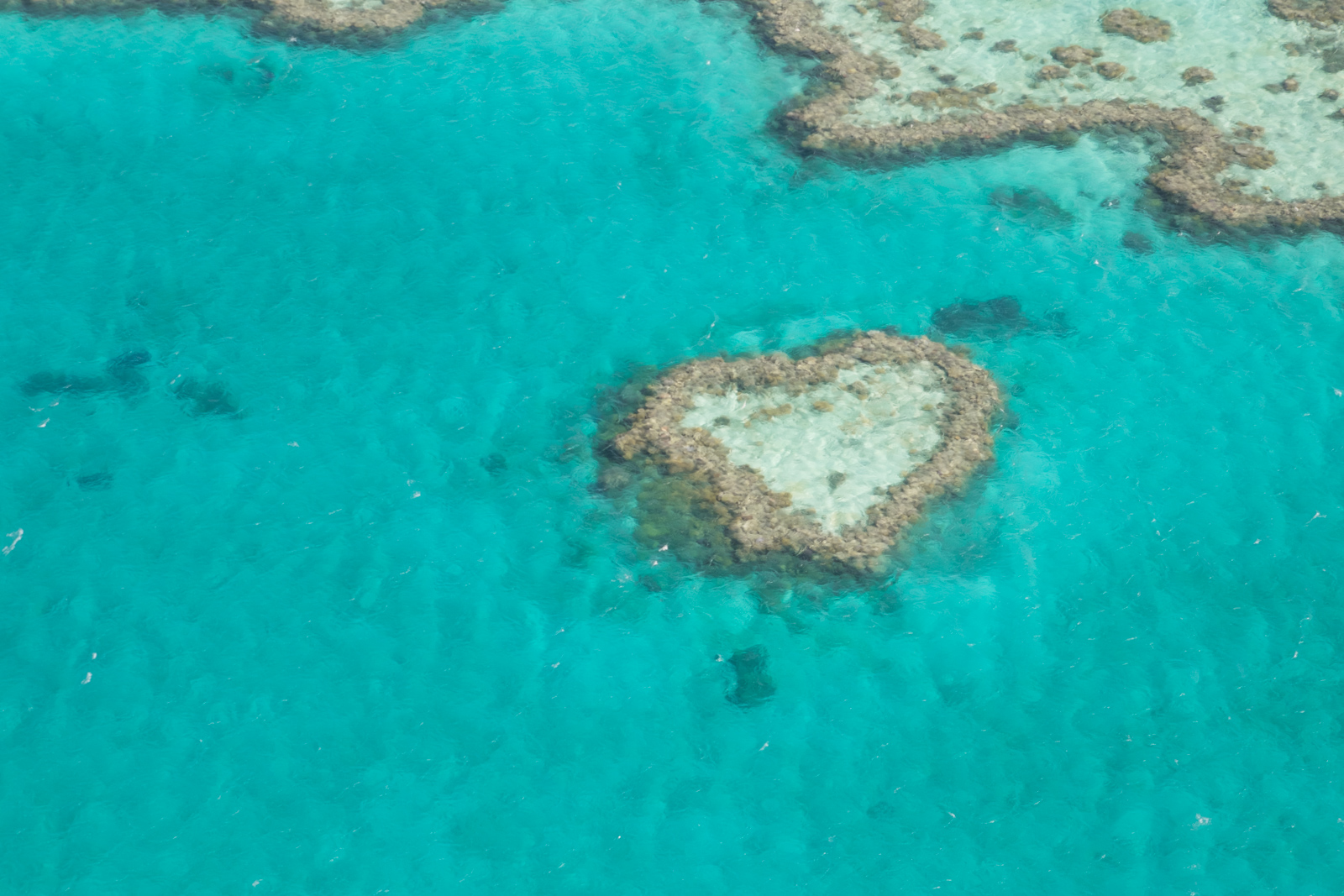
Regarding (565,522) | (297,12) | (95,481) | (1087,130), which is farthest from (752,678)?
(297,12)

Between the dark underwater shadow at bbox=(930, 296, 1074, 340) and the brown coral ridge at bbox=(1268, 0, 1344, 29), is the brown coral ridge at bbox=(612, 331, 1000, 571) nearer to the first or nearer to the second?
the dark underwater shadow at bbox=(930, 296, 1074, 340)

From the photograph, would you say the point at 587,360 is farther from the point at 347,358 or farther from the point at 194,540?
the point at 194,540

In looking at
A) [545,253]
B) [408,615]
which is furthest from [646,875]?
[545,253]

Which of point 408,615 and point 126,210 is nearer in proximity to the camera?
point 408,615

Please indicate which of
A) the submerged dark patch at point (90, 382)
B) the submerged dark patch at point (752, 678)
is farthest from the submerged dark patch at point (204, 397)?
the submerged dark patch at point (752, 678)

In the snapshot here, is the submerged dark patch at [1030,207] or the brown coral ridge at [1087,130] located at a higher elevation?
the brown coral ridge at [1087,130]

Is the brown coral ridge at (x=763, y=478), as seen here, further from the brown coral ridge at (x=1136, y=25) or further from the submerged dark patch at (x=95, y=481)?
the brown coral ridge at (x=1136, y=25)

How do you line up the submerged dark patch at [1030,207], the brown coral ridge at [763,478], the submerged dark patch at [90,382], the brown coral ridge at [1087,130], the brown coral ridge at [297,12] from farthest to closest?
the brown coral ridge at [297,12] < the submerged dark patch at [1030,207] < the brown coral ridge at [1087,130] < the submerged dark patch at [90,382] < the brown coral ridge at [763,478]

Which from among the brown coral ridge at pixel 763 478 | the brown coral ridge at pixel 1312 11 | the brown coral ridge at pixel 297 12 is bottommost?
the brown coral ridge at pixel 763 478
